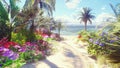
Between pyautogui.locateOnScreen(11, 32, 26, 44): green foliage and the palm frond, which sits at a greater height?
the palm frond

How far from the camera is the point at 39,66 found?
284 inches

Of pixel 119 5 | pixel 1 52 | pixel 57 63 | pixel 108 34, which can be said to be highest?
pixel 119 5

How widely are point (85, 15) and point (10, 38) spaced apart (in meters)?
25.1

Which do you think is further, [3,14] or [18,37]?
[18,37]

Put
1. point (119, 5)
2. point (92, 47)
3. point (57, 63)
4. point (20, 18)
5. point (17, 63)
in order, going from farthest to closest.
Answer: point (20, 18) < point (92, 47) < point (57, 63) < point (17, 63) < point (119, 5)

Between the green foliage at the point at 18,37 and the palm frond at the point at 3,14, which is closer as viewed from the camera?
the palm frond at the point at 3,14

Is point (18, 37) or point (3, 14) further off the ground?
point (3, 14)

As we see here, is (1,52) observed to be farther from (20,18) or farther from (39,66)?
(20,18)

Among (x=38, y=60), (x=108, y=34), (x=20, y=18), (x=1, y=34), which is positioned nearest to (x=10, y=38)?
(x=1, y=34)

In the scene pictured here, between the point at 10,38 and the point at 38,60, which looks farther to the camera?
the point at 10,38

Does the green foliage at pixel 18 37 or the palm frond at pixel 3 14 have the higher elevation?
the palm frond at pixel 3 14

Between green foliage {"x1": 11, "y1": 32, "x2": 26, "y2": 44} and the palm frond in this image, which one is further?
green foliage {"x1": 11, "y1": 32, "x2": 26, "y2": 44}

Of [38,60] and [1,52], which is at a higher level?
[1,52]

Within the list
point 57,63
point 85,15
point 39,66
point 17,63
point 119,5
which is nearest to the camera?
point 119,5
